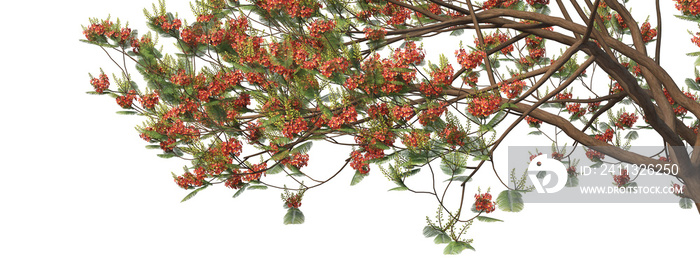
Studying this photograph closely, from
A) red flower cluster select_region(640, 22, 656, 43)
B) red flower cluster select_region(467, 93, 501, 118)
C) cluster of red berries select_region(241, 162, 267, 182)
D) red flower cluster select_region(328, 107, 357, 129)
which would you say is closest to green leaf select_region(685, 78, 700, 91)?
red flower cluster select_region(640, 22, 656, 43)

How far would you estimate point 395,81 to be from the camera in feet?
16.1

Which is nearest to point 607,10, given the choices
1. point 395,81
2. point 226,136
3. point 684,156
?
point 684,156

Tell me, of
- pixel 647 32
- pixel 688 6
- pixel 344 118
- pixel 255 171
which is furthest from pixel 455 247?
pixel 647 32

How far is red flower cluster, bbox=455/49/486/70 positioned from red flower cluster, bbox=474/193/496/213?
1089mm

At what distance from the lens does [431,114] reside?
16.7 ft

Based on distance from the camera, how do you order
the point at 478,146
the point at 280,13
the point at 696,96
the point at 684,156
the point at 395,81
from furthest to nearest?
1. the point at 696,96
2. the point at 684,156
3. the point at 280,13
4. the point at 478,146
5. the point at 395,81

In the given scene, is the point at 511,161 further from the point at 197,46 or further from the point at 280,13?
the point at 197,46

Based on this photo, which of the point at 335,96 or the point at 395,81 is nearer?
the point at 395,81

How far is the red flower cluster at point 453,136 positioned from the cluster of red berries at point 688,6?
88.1 inches

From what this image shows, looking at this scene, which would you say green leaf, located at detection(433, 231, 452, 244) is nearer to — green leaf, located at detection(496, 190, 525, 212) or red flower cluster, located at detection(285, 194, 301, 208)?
green leaf, located at detection(496, 190, 525, 212)

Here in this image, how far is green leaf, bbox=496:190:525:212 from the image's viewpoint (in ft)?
17.6

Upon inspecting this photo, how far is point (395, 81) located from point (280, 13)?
1.27 metres

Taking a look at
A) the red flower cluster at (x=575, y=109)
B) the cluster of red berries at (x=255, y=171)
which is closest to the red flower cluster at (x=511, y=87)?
the cluster of red berries at (x=255, y=171)

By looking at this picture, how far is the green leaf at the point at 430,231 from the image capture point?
5.64 metres
